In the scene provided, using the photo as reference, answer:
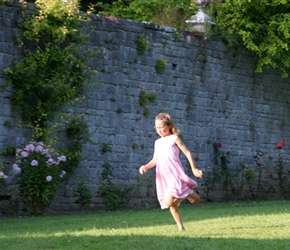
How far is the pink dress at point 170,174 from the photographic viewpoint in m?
11.1

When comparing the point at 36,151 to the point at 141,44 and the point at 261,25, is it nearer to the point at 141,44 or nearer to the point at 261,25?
the point at 141,44

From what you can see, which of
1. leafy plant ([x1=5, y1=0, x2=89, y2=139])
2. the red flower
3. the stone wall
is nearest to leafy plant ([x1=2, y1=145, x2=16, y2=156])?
the stone wall

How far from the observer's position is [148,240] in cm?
953

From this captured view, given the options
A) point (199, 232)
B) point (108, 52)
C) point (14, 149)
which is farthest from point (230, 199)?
point (199, 232)

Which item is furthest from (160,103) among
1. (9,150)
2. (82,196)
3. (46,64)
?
(9,150)

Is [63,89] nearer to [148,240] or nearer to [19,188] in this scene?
[19,188]

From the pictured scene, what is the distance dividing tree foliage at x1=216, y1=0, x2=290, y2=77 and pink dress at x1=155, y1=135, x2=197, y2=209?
Answer: 8813 millimetres

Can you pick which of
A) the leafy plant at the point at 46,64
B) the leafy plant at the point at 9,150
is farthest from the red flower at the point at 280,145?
the leafy plant at the point at 9,150

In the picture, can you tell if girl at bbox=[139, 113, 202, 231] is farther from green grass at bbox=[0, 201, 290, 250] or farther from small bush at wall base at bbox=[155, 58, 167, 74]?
small bush at wall base at bbox=[155, 58, 167, 74]

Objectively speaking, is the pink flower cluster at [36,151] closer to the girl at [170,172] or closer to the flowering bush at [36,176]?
the flowering bush at [36,176]

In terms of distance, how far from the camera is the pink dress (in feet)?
36.4

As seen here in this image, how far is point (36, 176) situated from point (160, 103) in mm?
4400

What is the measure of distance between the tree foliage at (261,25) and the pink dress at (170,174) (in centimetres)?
881

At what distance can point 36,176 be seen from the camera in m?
14.6
